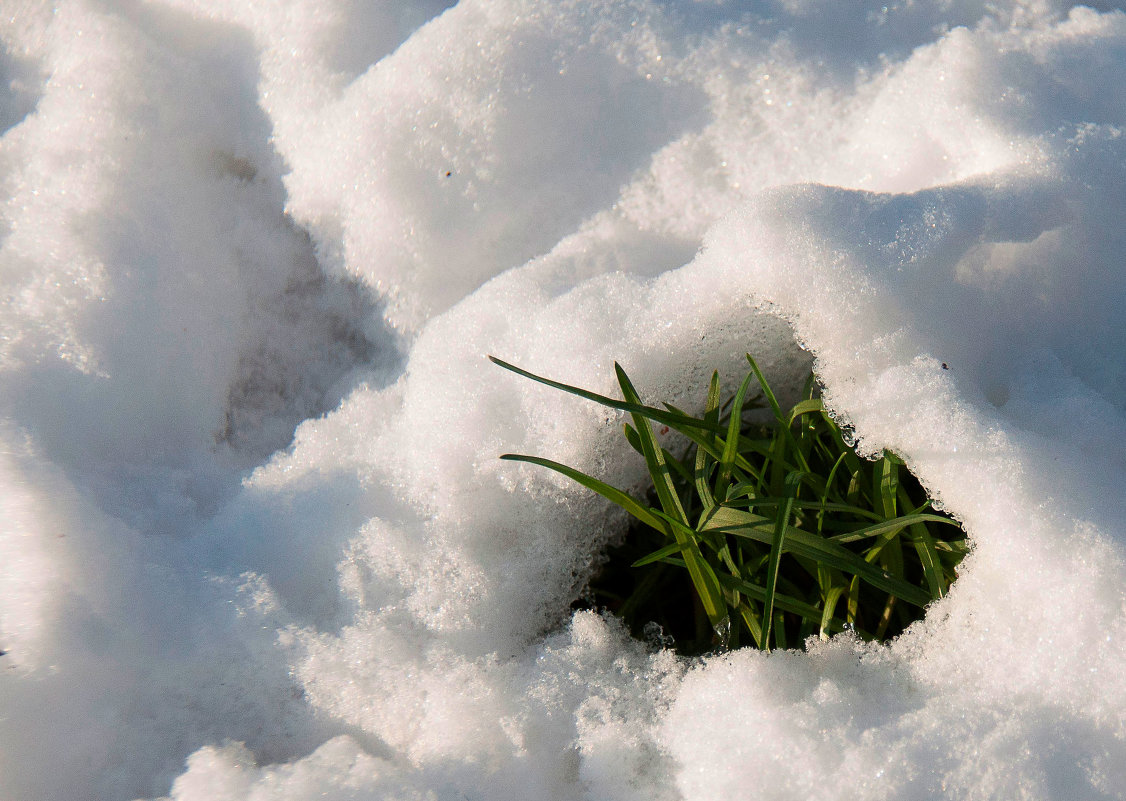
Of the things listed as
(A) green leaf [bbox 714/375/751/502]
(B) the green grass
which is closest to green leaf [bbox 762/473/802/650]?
(B) the green grass

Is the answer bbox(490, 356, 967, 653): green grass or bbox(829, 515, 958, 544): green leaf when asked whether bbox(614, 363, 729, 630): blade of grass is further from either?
bbox(829, 515, 958, 544): green leaf

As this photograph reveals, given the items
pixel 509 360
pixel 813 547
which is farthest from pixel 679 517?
pixel 509 360

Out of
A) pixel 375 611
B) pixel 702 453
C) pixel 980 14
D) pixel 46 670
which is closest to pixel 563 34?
pixel 980 14

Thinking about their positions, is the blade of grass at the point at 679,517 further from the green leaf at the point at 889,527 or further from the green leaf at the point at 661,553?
the green leaf at the point at 889,527

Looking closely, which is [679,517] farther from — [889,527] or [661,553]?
[889,527]

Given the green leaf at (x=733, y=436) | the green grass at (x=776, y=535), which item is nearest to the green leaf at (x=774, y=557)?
the green grass at (x=776, y=535)

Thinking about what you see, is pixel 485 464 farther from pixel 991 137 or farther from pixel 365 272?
pixel 991 137

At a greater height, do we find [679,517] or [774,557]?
[679,517]
